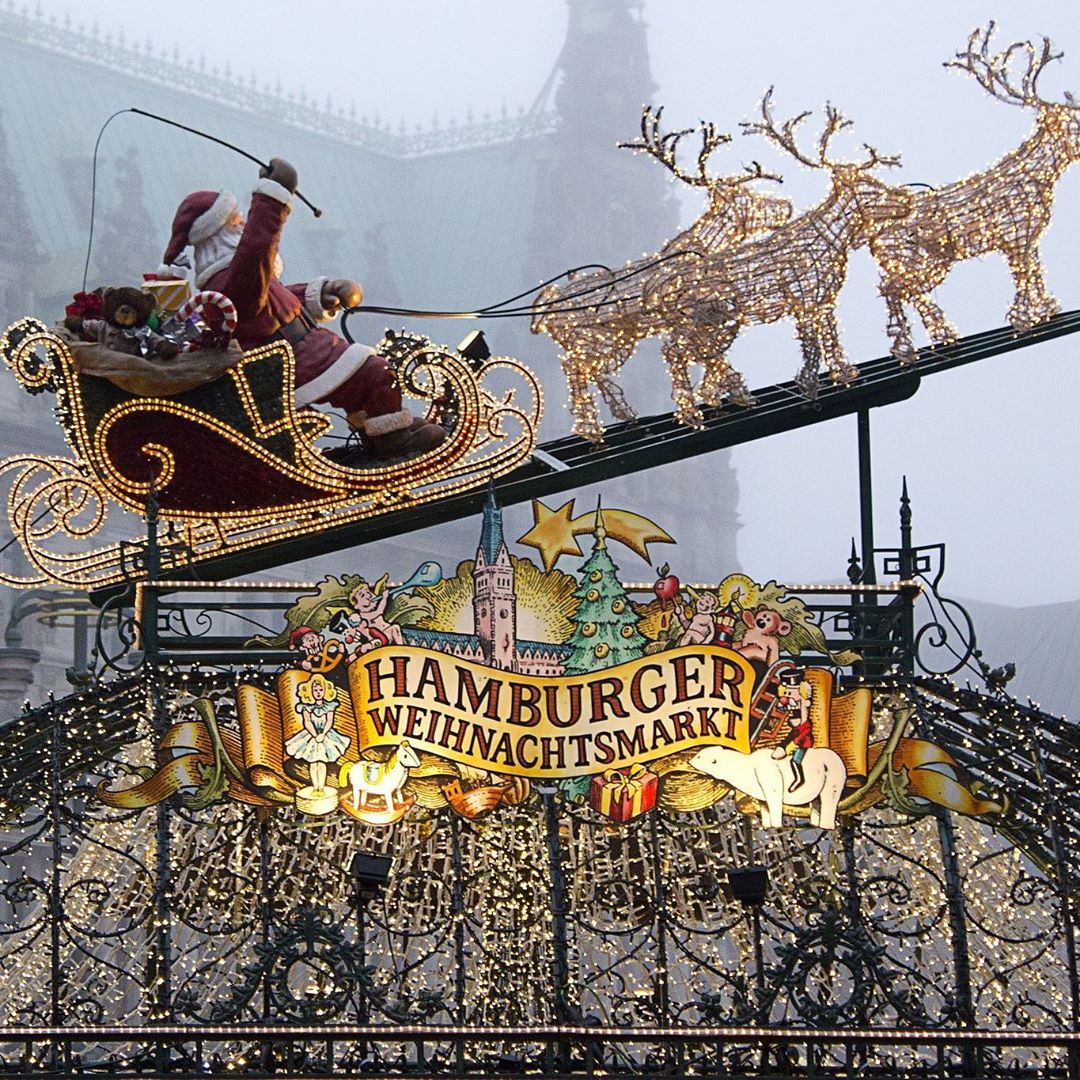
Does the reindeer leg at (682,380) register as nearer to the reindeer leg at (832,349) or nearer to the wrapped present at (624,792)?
the reindeer leg at (832,349)

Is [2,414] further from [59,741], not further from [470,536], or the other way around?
[59,741]

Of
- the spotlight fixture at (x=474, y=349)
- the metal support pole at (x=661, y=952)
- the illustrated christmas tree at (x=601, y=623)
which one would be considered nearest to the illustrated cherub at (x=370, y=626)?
the illustrated christmas tree at (x=601, y=623)

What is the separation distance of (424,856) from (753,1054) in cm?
305

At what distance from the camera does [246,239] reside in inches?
863

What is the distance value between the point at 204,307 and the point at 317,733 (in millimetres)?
4064

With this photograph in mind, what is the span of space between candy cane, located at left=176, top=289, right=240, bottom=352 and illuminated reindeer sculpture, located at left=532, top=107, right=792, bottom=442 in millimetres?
3735

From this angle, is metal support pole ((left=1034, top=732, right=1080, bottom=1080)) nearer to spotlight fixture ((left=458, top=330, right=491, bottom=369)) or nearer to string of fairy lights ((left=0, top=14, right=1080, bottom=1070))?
string of fairy lights ((left=0, top=14, right=1080, bottom=1070))

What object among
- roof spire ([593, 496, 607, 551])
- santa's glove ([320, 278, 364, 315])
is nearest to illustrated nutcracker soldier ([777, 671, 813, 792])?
roof spire ([593, 496, 607, 551])

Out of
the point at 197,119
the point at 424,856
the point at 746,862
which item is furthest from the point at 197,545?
the point at 197,119

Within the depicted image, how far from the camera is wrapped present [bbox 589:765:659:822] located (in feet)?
63.4

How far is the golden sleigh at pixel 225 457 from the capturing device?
21406 mm

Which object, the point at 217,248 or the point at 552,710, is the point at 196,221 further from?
the point at 552,710

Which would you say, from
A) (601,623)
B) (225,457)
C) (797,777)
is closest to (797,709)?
(797,777)

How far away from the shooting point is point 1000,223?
80.9 feet
